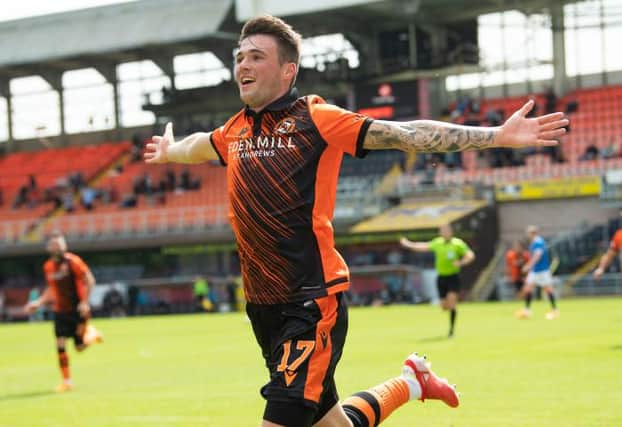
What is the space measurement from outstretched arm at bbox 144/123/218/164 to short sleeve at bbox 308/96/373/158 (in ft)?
3.53

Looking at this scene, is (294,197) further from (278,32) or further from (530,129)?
(530,129)

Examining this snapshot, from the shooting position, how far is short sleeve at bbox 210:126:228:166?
23.0 feet

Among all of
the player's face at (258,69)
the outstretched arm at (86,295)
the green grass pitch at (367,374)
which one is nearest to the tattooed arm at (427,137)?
the player's face at (258,69)

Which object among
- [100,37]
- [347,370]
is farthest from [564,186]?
[347,370]

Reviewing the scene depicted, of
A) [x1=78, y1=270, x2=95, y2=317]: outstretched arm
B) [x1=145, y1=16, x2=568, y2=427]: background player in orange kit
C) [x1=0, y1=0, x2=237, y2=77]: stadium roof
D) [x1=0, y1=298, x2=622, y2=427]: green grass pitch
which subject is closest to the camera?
[x1=145, y1=16, x2=568, y2=427]: background player in orange kit

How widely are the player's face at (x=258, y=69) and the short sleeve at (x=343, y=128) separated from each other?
12.2 inches

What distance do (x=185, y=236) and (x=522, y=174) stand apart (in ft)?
47.9

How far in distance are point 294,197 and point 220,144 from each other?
0.89m

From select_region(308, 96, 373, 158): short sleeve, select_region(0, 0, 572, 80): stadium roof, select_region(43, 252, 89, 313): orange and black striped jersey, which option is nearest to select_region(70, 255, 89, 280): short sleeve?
select_region(43, 252, 89, 313): orange and black striped jersey

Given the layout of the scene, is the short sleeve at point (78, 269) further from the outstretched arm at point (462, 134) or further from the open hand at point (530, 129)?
the open hand at point (530, 129)

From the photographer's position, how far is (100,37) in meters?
55.8

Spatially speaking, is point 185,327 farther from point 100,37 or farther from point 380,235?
point 100,37

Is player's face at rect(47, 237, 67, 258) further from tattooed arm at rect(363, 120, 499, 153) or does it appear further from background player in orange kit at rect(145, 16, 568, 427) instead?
tattooed arm at rect(363, 120, 499, 153)

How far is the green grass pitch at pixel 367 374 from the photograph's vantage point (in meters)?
11.5
